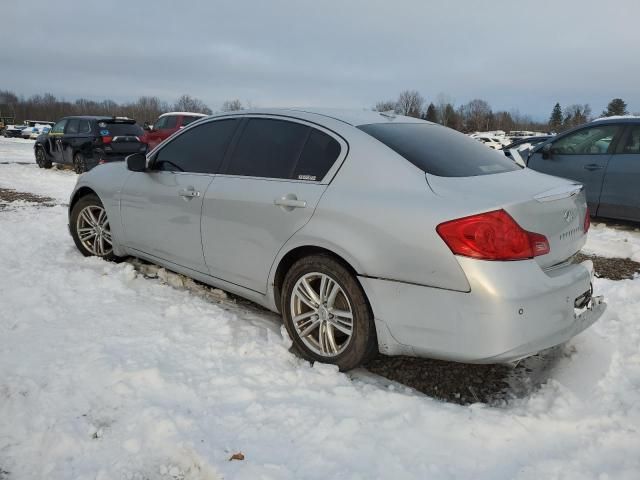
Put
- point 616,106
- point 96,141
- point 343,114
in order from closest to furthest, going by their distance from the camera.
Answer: point 343,114 → point 96,141 → point 616,106

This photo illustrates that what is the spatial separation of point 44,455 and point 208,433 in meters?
0.72

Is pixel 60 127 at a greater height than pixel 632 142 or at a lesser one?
greater

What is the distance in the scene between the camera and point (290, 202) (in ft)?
10.3

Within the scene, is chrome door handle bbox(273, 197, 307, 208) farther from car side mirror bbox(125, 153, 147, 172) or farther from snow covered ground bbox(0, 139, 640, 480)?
car side mirror bbox(125, 153, 147, 172)

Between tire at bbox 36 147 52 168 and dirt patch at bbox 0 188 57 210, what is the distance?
6.24 meters

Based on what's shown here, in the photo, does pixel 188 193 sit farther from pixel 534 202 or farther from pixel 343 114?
pixel 534 202

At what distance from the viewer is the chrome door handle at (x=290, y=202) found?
311 cm

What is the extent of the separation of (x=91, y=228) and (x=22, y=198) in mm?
5036

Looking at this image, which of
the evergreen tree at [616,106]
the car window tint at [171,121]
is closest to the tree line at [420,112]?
the evergreen tree at [616,106]

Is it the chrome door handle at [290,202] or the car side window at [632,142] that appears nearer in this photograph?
the chrome door handle at [290,202]

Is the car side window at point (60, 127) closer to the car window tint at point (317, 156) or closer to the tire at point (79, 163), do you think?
the tire at point (79, 163)

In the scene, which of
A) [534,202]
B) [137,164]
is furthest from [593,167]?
[137,164]

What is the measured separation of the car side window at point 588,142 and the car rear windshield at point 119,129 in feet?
35.8

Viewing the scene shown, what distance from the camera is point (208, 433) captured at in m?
2.43
